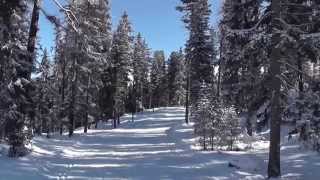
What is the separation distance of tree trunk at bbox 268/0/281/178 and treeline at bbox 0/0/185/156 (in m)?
6.82

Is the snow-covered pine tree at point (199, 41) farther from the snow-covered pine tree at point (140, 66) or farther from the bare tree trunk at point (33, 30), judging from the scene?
the bare tree trunk at point (33, 30)

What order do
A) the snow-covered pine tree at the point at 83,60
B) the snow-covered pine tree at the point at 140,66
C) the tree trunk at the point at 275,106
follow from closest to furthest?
the tree trunk at the point at 275,106, the snow-covered pine tree at the point at 83,60, the snow-covered pine tree at the point at 140,66

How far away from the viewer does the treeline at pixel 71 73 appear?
21750 millimetres

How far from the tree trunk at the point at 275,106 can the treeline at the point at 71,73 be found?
268 inches

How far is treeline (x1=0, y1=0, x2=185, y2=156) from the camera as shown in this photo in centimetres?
2175

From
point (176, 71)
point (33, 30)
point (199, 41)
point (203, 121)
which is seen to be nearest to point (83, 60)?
point (199, 41)

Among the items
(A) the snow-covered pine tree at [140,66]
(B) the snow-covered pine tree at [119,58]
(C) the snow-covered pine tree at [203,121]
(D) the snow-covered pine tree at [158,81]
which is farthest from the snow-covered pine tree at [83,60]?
(D) the snow-covered pine tree at [158,81]

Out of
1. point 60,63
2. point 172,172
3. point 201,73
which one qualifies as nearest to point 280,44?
point 172,172

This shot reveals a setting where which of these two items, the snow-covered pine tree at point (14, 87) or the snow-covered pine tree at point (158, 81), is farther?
the snow-covered pine tree at point (158, 81)

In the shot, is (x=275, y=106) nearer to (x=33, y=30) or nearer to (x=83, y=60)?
(x=33, y=30)

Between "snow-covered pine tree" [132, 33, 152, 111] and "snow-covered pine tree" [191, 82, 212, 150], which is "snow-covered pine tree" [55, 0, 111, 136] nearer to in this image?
Result: "snow-covered pine tree" [191, 82, 212, 150]

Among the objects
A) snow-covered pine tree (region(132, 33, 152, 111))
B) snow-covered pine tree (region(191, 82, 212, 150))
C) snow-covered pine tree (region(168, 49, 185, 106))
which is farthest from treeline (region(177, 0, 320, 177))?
snow-covered pine tree (region(168, 49, 185, 106))

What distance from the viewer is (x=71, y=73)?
50.6 metres

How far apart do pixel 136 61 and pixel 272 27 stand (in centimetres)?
7129
